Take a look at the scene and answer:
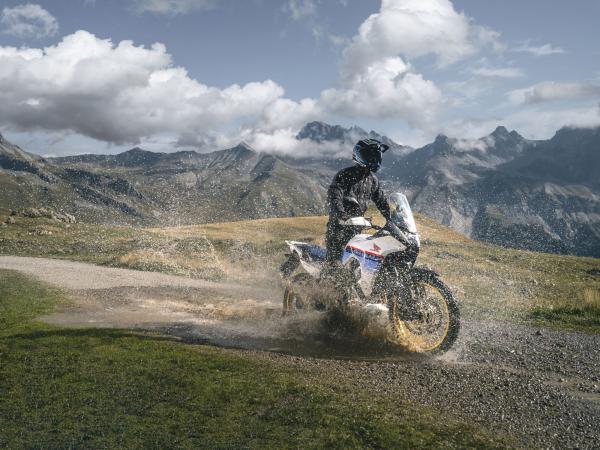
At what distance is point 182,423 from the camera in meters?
5.04

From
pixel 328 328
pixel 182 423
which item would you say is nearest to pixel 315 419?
pixel 182 423

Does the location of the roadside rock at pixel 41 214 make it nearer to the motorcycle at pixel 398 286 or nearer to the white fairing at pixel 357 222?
the motorcycle at pixel 398 286

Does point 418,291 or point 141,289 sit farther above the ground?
point 418,291

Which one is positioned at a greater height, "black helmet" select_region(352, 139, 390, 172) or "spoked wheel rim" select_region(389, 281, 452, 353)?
"black helmet" select_region(352, 139, 390, 172)

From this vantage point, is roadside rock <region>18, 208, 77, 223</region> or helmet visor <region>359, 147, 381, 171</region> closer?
helmet visor <region>359, 147, 381, 171</region>

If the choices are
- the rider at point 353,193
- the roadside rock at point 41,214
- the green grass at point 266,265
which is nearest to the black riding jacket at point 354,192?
the rider at point 353,193

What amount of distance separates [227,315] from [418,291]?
5.64 m

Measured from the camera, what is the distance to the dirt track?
5.78m

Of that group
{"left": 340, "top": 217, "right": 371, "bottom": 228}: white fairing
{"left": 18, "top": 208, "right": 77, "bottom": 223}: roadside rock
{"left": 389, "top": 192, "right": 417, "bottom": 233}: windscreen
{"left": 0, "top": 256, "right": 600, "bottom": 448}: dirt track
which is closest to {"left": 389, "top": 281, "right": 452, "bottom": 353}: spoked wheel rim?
{"left": 0, "top": 256, "right": 600, "bottom": 448}: dirt track

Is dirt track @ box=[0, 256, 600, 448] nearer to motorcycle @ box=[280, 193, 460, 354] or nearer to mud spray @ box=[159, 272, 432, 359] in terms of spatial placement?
mud spray @ box=[159, 272, 432, 359]

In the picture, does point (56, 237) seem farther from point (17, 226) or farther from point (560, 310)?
point (560, 310)

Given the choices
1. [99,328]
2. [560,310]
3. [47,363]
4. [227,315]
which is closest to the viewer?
[47,363]

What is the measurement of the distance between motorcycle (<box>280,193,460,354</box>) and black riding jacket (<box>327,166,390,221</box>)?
0.34 meters

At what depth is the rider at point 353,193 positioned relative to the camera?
984 cm
